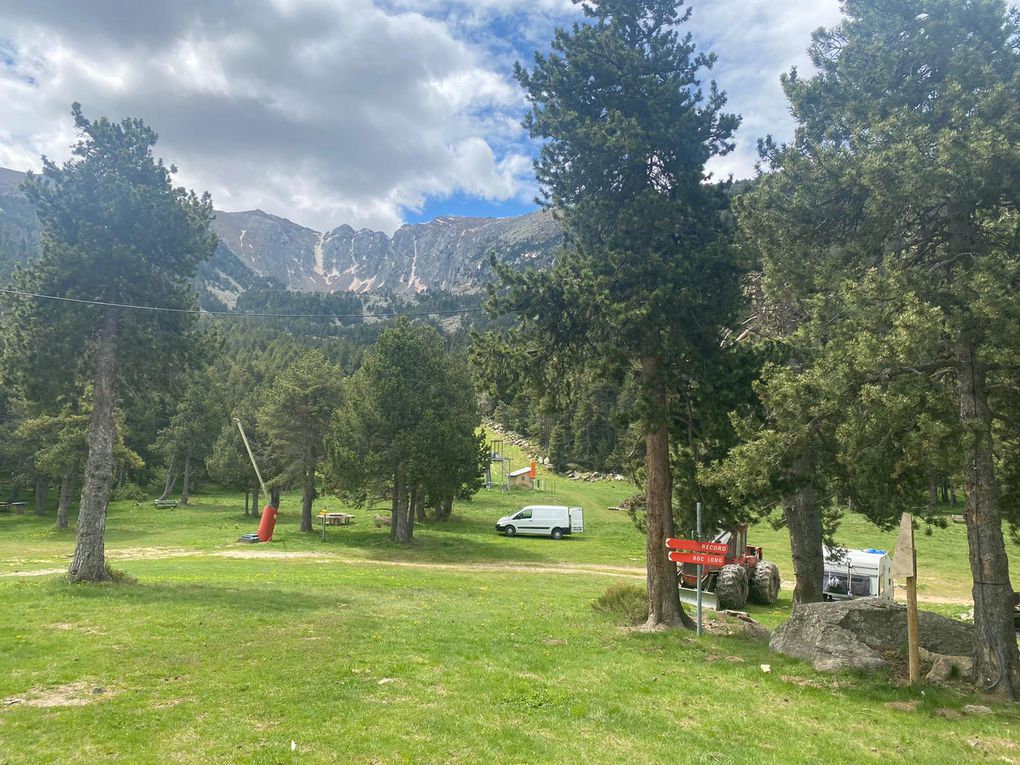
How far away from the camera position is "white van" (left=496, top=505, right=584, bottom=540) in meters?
40.5

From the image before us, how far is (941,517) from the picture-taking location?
11539 mm

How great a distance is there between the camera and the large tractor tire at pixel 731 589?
67.0 feet

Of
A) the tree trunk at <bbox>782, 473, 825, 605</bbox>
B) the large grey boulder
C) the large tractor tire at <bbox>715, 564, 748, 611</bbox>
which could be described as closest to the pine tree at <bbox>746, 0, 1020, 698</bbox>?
the large grey boulder

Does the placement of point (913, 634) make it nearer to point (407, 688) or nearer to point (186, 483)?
point (407, 688)

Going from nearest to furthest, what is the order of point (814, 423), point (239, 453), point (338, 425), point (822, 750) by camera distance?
point (822, 750), point (814, 423), point (338, 425), point (239, 453)

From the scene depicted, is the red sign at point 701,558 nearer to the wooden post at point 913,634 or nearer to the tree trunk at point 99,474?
the wooden post at point 913,634

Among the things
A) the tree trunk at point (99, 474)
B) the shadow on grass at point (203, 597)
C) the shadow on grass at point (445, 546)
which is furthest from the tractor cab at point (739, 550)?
the tree trunk at point (99, 474)

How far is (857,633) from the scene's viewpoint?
472 inches

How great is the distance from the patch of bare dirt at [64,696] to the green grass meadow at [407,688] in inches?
1.8

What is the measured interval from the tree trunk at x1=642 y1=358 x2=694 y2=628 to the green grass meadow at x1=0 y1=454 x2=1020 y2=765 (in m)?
0.76

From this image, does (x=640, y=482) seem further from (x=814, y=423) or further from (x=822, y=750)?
(x=822, y=750)

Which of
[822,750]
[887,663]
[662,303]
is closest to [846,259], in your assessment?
[662,303]

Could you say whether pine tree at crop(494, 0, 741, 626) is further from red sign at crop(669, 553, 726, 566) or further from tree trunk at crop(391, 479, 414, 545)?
tree trunk at crop(391, 479, 414, 545)

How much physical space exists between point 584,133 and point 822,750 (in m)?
12.3
